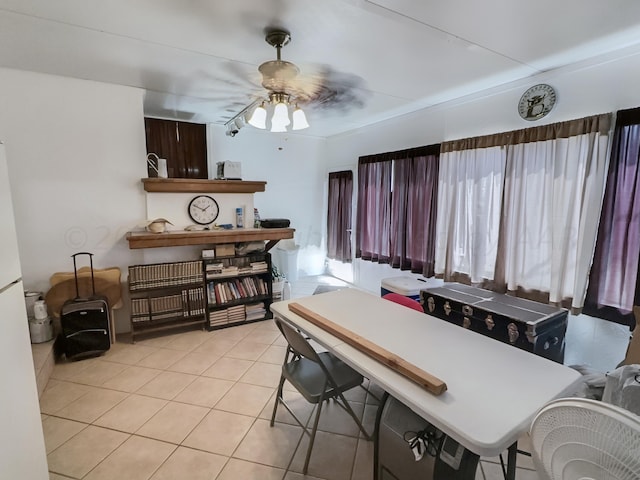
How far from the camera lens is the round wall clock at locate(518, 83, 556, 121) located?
8.34 feet

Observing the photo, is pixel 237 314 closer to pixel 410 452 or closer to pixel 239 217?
pixel 239 217

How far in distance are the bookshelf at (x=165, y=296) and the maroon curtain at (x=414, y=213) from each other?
254cm

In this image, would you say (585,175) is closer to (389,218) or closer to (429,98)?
(429,98)

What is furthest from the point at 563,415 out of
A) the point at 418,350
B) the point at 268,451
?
the point at 268,451

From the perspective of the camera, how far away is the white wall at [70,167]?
2695mm

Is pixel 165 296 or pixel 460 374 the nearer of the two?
pixel 460 374

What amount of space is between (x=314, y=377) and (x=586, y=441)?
1.34m

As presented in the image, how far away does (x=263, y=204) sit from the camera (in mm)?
5168

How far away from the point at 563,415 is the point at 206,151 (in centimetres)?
463

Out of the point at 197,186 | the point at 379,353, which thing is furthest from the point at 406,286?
the point at 197,186

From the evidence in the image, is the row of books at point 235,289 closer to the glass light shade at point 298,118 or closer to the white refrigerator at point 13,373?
the glass light shade at point 298,118

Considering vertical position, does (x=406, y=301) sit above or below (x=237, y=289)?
above

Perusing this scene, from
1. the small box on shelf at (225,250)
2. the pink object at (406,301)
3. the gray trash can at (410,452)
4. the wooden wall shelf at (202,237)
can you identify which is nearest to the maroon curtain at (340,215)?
the wooden wall shelf at (202,237)

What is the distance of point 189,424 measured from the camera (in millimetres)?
1996
